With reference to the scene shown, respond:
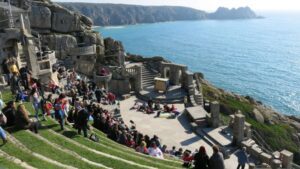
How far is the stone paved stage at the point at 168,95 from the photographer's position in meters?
32.4

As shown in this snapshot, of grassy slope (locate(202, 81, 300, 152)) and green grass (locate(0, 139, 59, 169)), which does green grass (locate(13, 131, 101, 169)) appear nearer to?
green grass (locate(0, 139, 59, 169))

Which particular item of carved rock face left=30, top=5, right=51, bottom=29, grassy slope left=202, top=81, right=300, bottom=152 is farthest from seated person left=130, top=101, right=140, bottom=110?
carved rock face left=30, top=5, right=51, bottom=29

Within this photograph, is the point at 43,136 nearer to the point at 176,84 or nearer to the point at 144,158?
the point at 144,158

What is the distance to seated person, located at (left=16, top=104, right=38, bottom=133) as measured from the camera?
565 inches

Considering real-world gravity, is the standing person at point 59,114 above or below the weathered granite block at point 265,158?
above

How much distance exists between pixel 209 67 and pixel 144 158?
296ft

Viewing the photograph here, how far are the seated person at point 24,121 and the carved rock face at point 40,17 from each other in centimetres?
4287

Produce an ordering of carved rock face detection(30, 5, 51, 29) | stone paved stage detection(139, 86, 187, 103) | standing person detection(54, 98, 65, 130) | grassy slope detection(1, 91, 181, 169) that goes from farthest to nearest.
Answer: carved rock face detection(30, 5, 51, 29) → stone paved stage detection(139, 86, 187, 103) → standing person detection(54, 98, 65, 130) → grassy slope detection(1, 91, 181, 169)

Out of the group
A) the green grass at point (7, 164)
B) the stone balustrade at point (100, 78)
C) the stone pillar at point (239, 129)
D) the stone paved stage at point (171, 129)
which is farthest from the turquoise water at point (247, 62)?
the green grass at point (7, 164)

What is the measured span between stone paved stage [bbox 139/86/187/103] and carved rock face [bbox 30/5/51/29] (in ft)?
92.7

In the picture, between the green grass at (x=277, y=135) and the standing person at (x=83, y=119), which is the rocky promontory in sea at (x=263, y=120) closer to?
the green grass at (x=277, y=135)

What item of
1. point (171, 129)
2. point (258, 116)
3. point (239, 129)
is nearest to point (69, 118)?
point (171, 129)

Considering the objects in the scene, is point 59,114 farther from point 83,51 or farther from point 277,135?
point 277,135

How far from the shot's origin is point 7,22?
40.4 m
